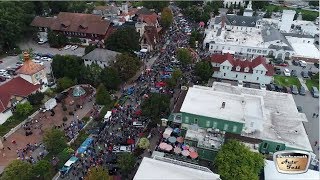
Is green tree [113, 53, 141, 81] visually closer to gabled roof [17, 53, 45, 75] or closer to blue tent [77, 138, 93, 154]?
gabled roof [17, 53, 45, 75]

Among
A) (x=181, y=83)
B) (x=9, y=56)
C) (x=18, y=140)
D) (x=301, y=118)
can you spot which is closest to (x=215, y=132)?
(x=301, y=118)

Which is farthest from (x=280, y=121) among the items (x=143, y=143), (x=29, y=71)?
(x=29, y=71)

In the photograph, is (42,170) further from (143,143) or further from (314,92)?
(314,92)

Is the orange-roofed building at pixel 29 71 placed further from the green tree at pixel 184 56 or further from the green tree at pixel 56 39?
the green tree at pixel 184 56

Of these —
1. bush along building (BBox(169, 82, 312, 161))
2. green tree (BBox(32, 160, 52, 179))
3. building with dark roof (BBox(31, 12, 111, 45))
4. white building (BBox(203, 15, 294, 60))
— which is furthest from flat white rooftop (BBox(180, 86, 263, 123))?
building with dark roof (BBox(31, 12, 111, 45))

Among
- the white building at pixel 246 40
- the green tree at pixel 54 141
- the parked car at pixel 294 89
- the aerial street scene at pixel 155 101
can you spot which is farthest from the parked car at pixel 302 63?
the green tree at pixel 54 141

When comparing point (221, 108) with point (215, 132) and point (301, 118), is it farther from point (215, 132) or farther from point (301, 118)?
point (301, 118)

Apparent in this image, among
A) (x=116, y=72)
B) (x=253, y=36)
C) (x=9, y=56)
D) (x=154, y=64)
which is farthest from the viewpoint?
(x=253, y=36)

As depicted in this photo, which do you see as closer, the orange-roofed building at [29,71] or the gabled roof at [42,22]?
the orange-roofed building at [29,71]
